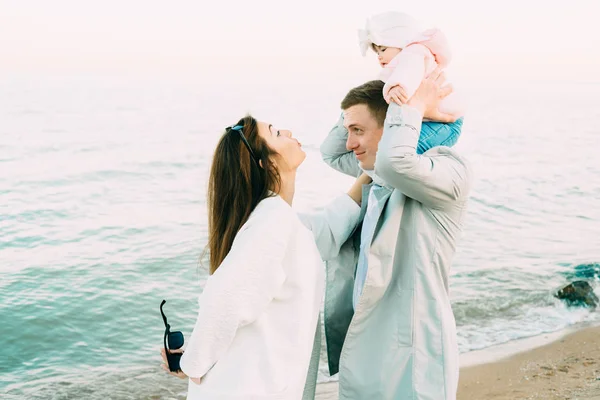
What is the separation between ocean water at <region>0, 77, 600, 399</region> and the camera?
24.6ft

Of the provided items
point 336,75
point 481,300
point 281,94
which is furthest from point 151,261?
point 336,75

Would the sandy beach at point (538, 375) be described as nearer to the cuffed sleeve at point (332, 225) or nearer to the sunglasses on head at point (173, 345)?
the cuffed sleeve at point (332, 225)

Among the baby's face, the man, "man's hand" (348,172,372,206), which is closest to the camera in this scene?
the man

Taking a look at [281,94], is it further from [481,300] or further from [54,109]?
[481,300]

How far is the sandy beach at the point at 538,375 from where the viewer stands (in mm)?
5613

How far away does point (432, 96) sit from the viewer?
8.81ft

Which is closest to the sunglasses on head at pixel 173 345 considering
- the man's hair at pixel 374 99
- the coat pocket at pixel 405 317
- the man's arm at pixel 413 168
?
the coat pocket at pixel 405 317

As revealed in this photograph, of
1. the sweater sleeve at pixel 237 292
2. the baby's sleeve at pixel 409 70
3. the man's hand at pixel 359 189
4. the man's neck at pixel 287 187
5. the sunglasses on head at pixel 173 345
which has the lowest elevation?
the sunglasses on head at pixel 173 345

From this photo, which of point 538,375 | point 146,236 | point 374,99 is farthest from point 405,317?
point 146,236

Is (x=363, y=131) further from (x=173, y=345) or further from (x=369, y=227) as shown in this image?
(x=173, y=345)

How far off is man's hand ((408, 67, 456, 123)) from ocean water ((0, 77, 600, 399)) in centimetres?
383

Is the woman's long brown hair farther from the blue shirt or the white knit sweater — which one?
the blue shirt

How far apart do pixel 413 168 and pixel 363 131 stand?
60cm

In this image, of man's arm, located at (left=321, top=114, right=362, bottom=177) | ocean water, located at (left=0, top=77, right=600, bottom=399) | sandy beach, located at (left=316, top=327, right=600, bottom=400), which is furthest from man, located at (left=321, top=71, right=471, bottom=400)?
ocean water, located at (left=0, top=77, right=600, bottom=399)
